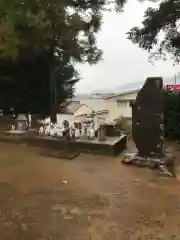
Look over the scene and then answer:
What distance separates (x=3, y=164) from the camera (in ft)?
→ 21.4

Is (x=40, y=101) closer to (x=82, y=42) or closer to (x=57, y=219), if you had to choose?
(x=82, y=42)

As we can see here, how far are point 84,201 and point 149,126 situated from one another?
273 cm

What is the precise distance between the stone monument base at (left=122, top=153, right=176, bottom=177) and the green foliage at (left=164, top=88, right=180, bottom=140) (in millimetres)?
3041

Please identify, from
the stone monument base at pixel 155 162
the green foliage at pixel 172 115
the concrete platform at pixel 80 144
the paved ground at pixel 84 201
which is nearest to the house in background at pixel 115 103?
the green foliage at pixel 172 115

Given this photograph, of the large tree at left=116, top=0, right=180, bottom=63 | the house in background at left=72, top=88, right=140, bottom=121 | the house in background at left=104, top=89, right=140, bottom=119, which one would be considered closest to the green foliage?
the large tree at left=116, top=0, right=180, bottom=63

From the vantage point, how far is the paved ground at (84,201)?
3.68 metres

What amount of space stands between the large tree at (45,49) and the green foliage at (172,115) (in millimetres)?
2351

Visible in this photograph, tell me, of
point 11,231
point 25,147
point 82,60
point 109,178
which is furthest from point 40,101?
point 11,231

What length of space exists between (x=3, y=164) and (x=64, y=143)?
1.79m

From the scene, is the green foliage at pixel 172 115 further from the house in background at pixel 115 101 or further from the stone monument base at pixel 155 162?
the house in background at pixel 115 101

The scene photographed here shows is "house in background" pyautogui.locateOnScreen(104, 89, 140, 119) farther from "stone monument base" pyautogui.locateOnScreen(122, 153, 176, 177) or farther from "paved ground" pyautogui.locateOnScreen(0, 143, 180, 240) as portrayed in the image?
"paved ground" pyautogui.locateOnScreen(0, 143, 180, 240)

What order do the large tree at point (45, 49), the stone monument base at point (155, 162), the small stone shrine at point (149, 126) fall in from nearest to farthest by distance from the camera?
the stone monument base at point (155, 162), the small stone shrine at point (149, 126), the large tree at point (45, 49)

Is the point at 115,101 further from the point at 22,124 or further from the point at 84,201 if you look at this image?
the point at 84,201


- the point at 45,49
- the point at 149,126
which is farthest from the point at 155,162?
the point at 45,49
